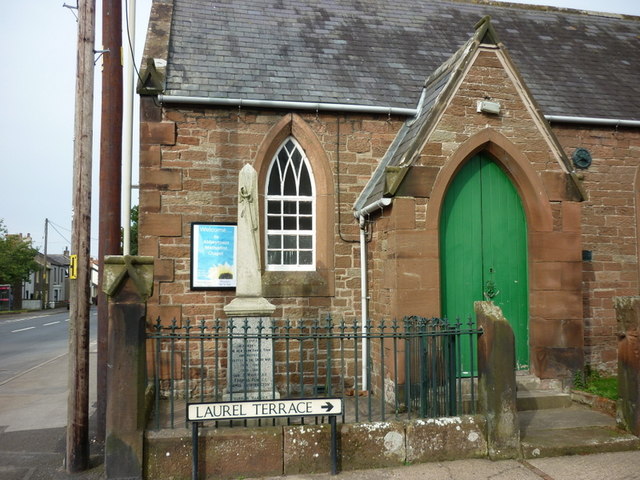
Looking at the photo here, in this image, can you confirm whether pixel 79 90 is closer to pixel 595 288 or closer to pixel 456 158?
pixel 456 158

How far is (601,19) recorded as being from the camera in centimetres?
1466

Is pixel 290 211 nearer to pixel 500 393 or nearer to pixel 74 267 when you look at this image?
pixel 74 267

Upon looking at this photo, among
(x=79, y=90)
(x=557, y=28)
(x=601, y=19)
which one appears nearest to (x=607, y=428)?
(x=79, y=90)

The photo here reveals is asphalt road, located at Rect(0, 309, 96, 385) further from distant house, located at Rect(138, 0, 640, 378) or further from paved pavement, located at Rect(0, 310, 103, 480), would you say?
distant house, located at Rect(138, 0, 640, 378)

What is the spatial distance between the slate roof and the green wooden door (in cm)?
208

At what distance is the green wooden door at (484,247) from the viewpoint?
8.45 m

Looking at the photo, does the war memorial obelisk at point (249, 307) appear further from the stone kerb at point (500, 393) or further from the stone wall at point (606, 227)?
the stone wall at point (606, 227)

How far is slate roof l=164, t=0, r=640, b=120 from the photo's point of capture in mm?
9648

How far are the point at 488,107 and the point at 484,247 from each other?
2.15 m

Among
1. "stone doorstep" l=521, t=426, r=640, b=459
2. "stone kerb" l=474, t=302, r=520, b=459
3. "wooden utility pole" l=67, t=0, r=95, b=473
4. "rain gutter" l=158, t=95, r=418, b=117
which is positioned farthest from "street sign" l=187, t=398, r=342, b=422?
"rain gutter" l=158, t=95, r=418, b=117

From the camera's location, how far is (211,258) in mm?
8828

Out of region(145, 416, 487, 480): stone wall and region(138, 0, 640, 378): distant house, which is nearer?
region(145, 416, 487, 480): stone wall

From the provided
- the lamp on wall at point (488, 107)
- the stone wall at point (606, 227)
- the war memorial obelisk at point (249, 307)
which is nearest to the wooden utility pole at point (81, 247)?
the war memorial obelisk at point (249, 307)

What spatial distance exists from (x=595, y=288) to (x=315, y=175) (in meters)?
5.63
